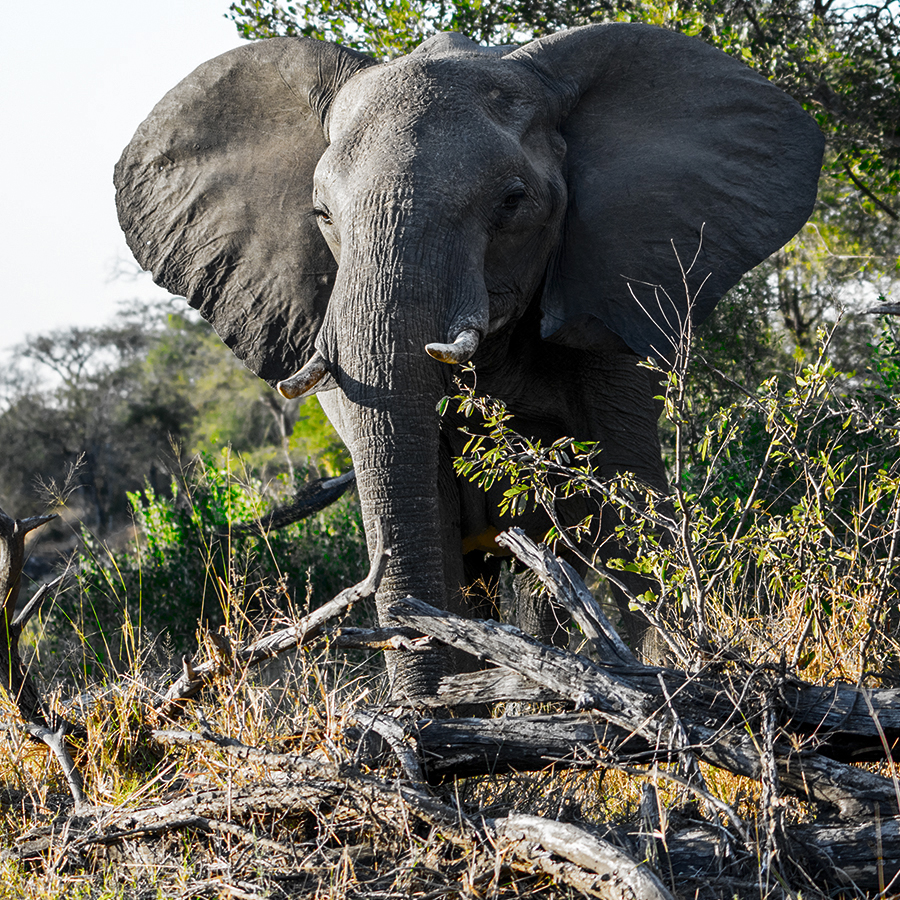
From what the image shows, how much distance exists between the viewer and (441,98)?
13.8 feet

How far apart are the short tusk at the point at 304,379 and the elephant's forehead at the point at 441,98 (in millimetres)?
944

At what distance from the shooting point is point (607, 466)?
4.82 metres

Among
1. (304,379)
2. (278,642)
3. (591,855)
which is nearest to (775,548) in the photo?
(304,379)

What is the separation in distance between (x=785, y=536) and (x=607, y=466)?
1.37 metres

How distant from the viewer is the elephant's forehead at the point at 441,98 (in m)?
4.15

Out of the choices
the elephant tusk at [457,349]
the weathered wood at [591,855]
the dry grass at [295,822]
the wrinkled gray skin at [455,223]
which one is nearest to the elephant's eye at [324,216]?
the wrinkled gray skin at [455,223]

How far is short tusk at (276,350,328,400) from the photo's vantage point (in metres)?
3.75

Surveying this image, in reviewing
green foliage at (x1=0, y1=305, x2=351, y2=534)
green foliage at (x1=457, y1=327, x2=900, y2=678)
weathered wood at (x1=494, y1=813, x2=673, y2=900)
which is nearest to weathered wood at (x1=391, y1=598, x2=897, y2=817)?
green foliage at (x1=457, y1=327, x2=900, y2=678)

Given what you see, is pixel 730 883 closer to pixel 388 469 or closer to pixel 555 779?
pixel 555 779

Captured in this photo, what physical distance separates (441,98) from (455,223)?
0.55 meters

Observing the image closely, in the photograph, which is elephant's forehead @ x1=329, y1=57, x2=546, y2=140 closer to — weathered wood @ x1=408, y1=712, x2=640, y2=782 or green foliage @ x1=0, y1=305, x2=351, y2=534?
weathered wood @ x1=408, y1=712, x2=640, y2=782

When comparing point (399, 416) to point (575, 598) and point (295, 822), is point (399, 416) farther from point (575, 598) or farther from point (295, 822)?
point (295, 822)

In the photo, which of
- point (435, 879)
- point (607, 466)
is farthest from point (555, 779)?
point (607, 466)

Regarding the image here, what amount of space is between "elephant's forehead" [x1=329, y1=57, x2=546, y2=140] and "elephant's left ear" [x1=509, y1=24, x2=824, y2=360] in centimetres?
24
